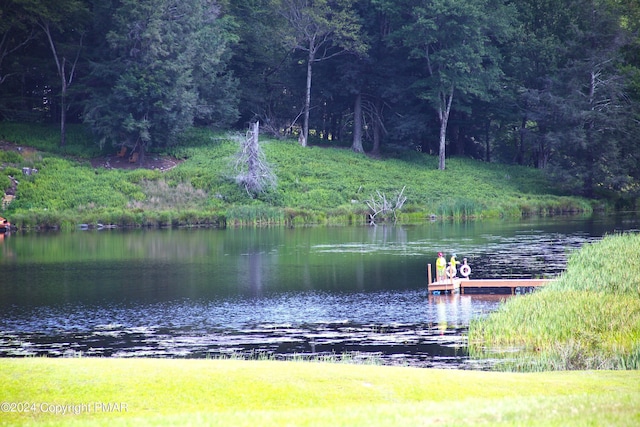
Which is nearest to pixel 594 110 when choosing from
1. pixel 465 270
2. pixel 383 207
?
pixel 383 207

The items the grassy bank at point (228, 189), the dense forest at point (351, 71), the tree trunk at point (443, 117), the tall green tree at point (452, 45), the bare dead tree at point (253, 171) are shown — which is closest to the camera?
the grassy bank at point (228, 189)

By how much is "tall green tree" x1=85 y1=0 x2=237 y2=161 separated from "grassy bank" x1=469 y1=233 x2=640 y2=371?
1910 inches

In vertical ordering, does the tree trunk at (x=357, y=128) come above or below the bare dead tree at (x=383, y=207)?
above

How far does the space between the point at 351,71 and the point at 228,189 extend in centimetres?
2220

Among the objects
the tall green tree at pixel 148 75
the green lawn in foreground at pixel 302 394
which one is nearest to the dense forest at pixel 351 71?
the tall green tree at pixel 148 75

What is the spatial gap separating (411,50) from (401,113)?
8572mm

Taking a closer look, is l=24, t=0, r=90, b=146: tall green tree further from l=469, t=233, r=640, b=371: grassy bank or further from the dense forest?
l=469, t=233, r=640, b=371: grassy bank

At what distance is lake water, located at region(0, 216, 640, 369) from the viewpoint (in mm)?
22219

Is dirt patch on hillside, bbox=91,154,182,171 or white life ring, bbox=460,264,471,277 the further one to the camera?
dirt patch on hillside, bbox=91,154,182,171

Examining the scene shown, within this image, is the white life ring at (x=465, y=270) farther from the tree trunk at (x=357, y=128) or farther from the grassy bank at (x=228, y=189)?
the tree trunk at (x=357, y=128)

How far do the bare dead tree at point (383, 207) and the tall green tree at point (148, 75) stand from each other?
1819cm

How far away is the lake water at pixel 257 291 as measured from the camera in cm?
2222
